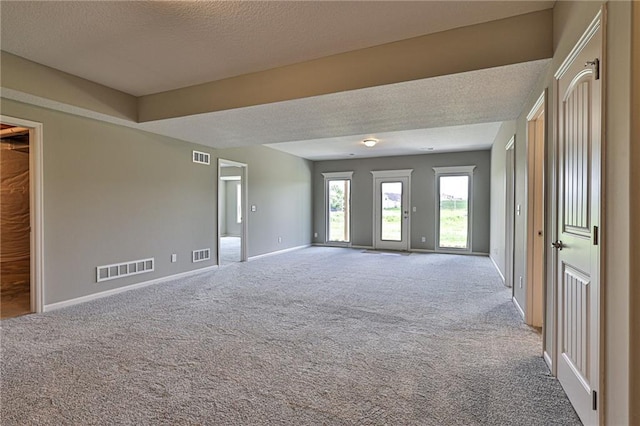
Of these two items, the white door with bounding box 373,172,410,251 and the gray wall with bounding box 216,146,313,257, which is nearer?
the gray wall with bounding box 216,146,313,257

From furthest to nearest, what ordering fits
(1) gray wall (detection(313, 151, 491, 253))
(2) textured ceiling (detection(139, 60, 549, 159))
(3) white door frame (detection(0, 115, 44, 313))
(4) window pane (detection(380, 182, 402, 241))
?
A: (4) window pane (detection(380, 182, 402, 241)) → (1) gray wall (detection(313, 151, 491, 253)) → (3) white door frame (detection(0, 115, 44, 313)) → (2) textured ceiling (detection(139, 60, 549, 159))

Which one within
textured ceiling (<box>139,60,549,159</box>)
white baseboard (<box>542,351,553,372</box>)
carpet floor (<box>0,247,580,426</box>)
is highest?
textured ceiling (<box>139,60,549,159</box>)

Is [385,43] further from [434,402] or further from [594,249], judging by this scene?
[434,402]

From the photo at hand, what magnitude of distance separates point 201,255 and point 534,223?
16.5ft

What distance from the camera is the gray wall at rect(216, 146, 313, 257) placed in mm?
7172

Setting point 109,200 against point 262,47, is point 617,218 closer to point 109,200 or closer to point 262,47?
point 262,47

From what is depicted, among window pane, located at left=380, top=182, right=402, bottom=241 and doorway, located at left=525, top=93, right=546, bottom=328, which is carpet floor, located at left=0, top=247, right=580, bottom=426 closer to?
doorway, located at left=525, top=93, right=546, bottom=328

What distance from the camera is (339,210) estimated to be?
9.59m

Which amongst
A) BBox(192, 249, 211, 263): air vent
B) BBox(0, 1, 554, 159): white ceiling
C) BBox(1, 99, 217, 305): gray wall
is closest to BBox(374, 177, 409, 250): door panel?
BBox(0, 1, 554, 159): white ceiling

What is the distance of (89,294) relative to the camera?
13.5 feet

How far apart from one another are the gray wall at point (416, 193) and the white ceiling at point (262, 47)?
13.6 ft

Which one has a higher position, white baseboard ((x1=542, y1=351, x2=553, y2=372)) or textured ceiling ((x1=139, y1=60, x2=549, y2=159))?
textured ceiling ((x1=139, y1=60, x2=549, y2=159))

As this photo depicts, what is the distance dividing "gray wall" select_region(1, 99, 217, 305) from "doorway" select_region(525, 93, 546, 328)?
16.0ft

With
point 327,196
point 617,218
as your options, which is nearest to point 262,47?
point 617,218
